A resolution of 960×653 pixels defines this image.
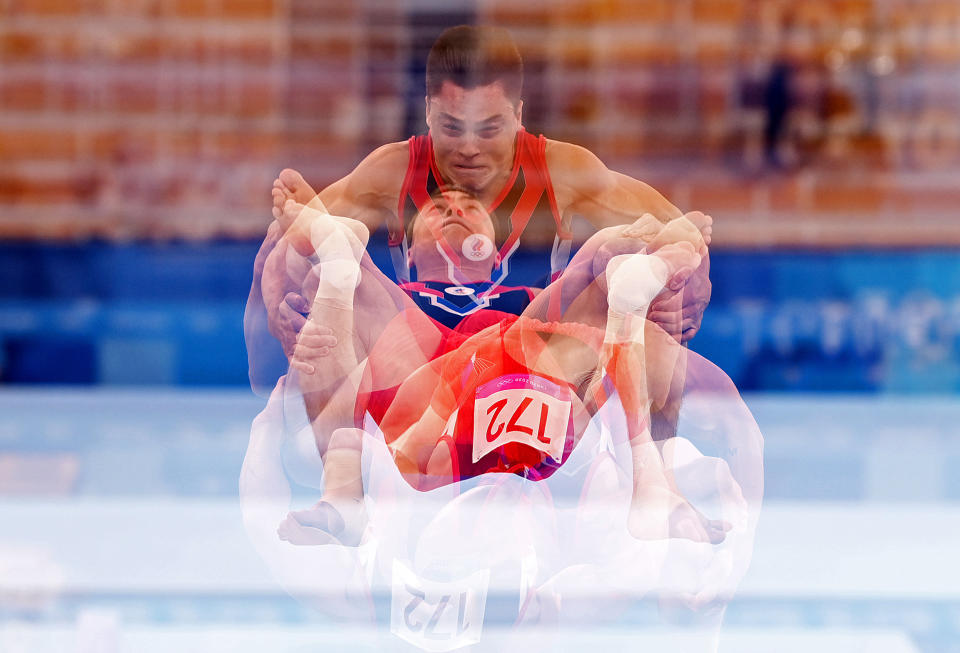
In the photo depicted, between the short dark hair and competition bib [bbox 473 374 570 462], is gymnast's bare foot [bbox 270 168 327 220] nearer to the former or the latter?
the short dark hair

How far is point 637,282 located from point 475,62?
1.16 feet

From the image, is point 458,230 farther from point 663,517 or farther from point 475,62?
point 663,517

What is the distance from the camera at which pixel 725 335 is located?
265 cm

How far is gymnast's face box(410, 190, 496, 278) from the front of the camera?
1.13 m

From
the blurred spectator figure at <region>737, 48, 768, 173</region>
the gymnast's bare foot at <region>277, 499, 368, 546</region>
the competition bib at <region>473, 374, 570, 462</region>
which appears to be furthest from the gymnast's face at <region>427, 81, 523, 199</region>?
the blurred spectator figure at <region>737, 48, 768, 173</region>

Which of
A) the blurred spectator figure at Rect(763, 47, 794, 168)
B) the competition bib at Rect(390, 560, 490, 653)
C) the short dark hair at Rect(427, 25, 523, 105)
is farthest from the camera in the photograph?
the blurred spectator figure at Rect(763, 47, 794, 168)

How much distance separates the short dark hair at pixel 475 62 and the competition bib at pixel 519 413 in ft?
1.28

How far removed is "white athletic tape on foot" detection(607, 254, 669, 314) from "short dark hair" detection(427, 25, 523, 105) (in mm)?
304

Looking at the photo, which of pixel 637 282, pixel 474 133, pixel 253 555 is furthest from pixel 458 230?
pixel 253 555

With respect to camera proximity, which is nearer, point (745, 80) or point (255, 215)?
point (255, 215)

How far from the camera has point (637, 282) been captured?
0.99m

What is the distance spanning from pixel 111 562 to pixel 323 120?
2.17m

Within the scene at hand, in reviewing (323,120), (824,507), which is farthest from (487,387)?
(323,120)

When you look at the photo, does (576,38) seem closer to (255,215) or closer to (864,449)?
(255,215)
